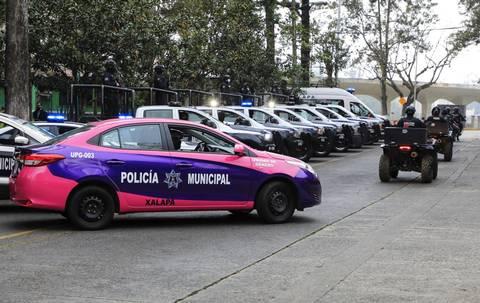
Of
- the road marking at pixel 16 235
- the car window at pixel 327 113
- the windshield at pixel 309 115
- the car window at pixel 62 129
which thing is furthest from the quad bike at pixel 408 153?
the car window at pixel 327 113

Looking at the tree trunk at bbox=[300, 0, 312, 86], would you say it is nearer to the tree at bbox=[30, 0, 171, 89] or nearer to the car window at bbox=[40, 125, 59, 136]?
the tree at bbox=[30, 0, 171, 89]

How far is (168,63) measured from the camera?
24922 mm

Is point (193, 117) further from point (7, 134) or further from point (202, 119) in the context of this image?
point (7, 134)

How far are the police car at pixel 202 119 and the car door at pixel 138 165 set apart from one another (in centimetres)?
682

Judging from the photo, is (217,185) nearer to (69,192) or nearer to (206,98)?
(69,192)

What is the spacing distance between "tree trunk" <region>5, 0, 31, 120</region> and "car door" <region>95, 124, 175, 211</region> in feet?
23.0

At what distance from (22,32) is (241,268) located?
1042 cm

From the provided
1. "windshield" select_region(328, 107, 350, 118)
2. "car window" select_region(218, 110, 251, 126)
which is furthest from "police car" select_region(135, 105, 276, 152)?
"windshield" select_region(328, 107, 350, 118)

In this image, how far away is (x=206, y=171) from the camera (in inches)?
392

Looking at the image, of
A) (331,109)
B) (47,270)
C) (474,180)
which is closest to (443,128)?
(474,180)

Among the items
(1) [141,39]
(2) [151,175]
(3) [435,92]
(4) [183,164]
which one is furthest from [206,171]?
(3) [435,92]

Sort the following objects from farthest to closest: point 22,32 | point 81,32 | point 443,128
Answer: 1. point 443,128
2. point 81,32
3. point 22,32

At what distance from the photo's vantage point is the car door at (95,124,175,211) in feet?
31.2

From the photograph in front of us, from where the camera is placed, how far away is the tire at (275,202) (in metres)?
10.3
